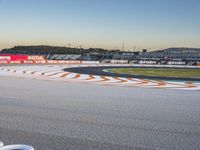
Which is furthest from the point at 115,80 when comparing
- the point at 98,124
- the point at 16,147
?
the point at 16,147

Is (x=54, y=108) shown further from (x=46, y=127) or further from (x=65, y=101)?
(x=46, y=127)

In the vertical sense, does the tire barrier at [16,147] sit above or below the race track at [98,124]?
above

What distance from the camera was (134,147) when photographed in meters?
4.18

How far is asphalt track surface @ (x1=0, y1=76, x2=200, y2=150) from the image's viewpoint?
434 centimetres

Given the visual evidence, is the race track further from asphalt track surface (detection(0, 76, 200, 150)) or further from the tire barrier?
the tire barrier

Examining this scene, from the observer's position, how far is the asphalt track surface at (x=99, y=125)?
4.34 meters

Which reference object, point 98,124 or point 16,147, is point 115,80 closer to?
point 98,124

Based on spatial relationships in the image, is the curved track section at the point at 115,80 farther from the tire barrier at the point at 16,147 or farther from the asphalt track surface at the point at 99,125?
the tire barrier at the point at 16,147

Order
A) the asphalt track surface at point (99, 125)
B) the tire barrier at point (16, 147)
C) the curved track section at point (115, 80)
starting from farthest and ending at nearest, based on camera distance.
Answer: the curved track section at point (115, 80)
the asphalt track surface at point (99, 125)
the tire barrier at point (16, 147)

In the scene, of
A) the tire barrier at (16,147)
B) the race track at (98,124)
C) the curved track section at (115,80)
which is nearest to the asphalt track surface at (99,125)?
the race track at (98,124)

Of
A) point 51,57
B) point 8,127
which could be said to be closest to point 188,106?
point 8,127

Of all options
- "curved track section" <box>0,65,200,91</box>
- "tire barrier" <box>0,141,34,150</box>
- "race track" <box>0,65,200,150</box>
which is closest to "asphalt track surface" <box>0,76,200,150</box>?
"race track" <box>0,65,200,150</box>

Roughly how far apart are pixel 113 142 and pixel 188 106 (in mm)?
4019

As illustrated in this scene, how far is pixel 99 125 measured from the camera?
5422mm
